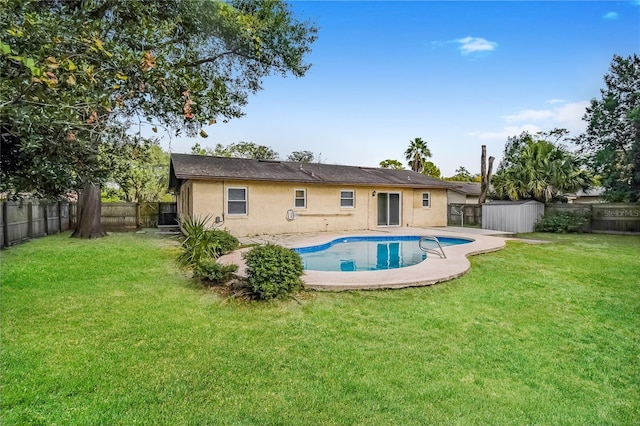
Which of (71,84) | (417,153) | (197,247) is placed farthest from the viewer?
(417,153)

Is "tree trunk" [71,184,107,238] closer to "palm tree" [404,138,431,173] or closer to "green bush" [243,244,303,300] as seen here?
"green bush" [243,244,303,300]

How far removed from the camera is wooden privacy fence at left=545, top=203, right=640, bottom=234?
16094 mm

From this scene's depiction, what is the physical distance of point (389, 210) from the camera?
63.1ft

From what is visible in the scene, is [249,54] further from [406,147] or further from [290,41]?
[406,147]

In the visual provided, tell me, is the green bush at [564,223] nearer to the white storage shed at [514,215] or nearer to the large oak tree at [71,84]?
the white storage shed at [514,215]

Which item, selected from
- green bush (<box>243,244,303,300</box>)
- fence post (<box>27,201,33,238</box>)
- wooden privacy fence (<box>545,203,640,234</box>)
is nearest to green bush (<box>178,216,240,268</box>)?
green bush (<box>243,244,303,300</box>)

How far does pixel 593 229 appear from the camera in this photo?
16.9 m

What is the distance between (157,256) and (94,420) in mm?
7560

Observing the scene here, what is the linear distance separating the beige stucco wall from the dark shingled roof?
1.40 feet

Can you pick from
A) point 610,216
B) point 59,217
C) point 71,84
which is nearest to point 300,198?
point 59,217

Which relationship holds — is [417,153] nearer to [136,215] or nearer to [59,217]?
[136,215]

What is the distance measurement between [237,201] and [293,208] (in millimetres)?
2656

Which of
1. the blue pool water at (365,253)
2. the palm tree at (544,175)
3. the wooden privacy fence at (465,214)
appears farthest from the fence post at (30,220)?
the palm tree at (544,175)

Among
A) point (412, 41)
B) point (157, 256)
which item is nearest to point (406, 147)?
point (412, 41)
